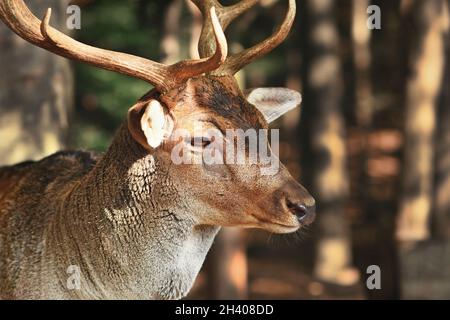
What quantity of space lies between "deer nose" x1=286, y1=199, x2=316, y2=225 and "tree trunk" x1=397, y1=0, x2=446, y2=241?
22.4 ft

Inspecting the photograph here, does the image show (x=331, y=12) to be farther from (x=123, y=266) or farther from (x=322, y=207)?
(x=123, y=266)

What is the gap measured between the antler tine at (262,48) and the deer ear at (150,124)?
51 centimetres

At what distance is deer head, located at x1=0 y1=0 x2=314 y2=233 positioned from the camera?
5625 millimetres

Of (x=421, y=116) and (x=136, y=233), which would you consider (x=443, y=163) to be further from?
(x=136, y=233)

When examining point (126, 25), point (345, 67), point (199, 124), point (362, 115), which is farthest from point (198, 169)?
point (345, 67)

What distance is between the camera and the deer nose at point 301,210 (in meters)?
5.57

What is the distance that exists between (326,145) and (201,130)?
9879mm

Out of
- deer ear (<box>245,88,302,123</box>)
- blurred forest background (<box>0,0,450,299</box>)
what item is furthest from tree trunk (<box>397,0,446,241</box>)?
deer ear (<box>245,88,302,123</box>)

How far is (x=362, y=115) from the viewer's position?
20.9m

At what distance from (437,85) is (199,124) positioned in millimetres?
7465

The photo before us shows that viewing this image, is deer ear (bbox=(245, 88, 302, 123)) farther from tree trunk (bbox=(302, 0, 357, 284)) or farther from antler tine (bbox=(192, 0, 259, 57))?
tree trunk (bbox=(302, 0, 357, 284))

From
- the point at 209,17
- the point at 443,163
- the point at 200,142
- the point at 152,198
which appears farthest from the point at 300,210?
the point at 443,163

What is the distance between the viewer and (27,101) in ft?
27.5

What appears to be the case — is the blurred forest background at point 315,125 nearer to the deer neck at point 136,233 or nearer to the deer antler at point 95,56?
the deer neck at point 136,233
